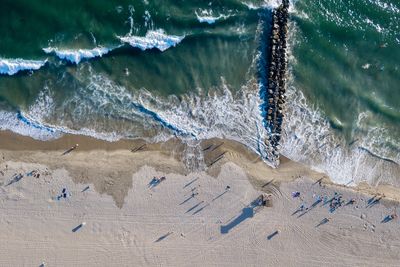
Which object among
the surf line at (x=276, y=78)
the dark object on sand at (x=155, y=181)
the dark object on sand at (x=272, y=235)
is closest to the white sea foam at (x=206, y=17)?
the surf line at (x=276, y=78)

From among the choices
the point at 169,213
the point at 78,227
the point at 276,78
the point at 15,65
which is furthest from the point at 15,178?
the point at 276,78

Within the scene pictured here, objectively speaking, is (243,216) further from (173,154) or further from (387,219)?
(387,219)

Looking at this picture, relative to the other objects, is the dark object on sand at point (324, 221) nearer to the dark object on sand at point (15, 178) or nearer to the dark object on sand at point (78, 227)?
the dark object on sand at point (78, 227)

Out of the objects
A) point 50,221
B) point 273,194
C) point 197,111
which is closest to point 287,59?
point 197,111

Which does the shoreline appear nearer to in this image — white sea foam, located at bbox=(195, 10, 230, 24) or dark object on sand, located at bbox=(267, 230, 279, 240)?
dark object on sand, located at bbox=(267, 230, 279, 240)

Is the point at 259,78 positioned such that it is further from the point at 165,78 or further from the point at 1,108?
the point at 1,108

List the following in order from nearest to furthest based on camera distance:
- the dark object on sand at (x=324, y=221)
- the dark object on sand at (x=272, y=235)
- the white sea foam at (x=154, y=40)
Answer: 1. the dark object on sand at (x=272, y=235)
2. the white sea foam at (x=154, y=40)
3. the dark object on sand at (x=324, y=221)
